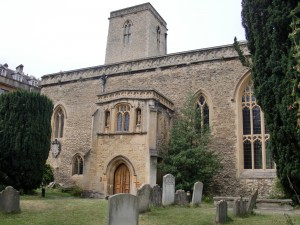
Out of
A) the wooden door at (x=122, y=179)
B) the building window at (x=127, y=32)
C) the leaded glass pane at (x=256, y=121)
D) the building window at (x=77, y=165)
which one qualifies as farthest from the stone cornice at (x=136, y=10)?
the wooden door at (x=122, y=179)

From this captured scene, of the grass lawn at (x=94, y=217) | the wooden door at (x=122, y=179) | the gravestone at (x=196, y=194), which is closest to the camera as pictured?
the grass lawn at (x=94, y=217)

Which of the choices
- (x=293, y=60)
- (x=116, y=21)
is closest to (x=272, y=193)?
(x=293, y=60)

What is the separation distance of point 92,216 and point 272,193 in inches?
389

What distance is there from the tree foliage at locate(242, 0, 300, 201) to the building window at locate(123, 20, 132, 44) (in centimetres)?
2344

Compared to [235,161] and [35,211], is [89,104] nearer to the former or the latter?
[235,161]

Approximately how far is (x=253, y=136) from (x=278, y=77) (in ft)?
34.2

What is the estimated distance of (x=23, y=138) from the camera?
15.5 meters

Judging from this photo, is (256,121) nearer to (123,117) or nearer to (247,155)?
(247,155)

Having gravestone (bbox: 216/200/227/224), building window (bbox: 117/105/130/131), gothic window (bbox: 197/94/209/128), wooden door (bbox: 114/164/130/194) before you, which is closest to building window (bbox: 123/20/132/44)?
gothic window (bbox: 197/94/209/128)

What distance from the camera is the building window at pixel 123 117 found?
18391 millimetres

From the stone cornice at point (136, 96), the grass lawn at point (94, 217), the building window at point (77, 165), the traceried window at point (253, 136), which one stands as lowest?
the grass lawn at point (94, 217)

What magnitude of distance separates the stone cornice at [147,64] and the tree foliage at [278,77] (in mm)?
10388

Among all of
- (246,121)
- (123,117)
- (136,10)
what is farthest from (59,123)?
(136,10)

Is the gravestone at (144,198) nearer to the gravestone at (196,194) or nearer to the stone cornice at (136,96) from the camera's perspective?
the gravestone at (196,194)
